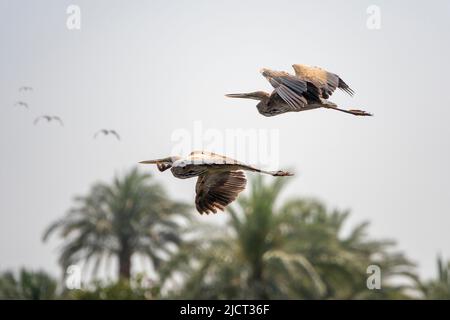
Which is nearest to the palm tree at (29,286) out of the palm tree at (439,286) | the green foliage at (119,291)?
the green foliage at (119,291)

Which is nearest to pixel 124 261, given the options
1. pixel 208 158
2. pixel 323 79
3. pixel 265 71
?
pixel 323 79

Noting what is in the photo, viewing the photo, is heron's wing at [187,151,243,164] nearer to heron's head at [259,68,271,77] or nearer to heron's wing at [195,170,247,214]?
heron's head at [259,68,271,77]

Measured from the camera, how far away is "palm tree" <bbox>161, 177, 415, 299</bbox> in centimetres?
3662

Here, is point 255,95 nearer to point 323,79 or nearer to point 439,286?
point 323,79

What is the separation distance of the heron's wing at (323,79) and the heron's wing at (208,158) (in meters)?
2.45

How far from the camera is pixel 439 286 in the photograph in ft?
127

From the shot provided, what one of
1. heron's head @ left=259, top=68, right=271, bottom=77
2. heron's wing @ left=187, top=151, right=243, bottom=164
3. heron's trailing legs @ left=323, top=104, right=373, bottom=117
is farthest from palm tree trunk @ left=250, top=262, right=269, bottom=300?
heron's wing @ left=187, top=151, right=243, bottom=164

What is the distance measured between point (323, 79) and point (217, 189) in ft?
8.23

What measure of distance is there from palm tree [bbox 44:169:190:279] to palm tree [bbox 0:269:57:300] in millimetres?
5065

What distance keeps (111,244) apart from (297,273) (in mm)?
10320

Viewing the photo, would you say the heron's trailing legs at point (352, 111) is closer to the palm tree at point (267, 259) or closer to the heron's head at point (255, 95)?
the heron's head at point (255, 95)

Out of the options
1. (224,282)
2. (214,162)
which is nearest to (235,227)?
(224,282)
